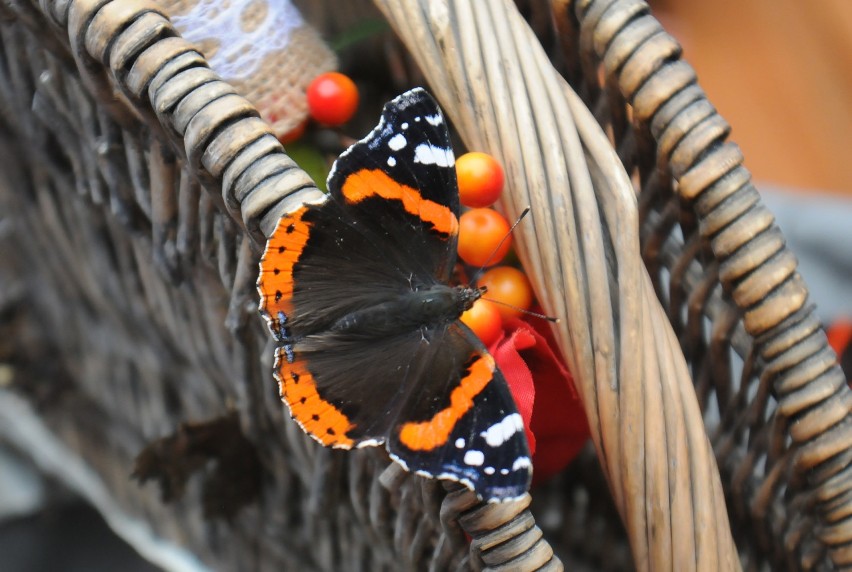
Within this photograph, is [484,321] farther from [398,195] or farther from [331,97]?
[331,97]

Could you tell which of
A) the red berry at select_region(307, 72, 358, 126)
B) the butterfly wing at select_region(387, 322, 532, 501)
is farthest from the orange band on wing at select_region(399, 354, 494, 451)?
the red berry at select_region(307, 72, 358, 126)

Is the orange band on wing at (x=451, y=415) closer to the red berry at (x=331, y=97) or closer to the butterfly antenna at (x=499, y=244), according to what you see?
the butterfly antenna at (x=499, y=244)

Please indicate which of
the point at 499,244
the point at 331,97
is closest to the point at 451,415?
the point at 499,244

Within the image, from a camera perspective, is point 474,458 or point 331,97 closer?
point 474,458

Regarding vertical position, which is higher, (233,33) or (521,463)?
(233,33)

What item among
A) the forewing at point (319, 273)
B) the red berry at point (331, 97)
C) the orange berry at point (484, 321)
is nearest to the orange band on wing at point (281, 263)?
the forewing at point (319, 273)

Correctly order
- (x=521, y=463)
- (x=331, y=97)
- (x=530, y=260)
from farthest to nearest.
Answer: (x=331, y=97) → (x=530, y=260) → (x=521, y=463)

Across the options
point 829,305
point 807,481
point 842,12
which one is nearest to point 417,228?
point 807,481
